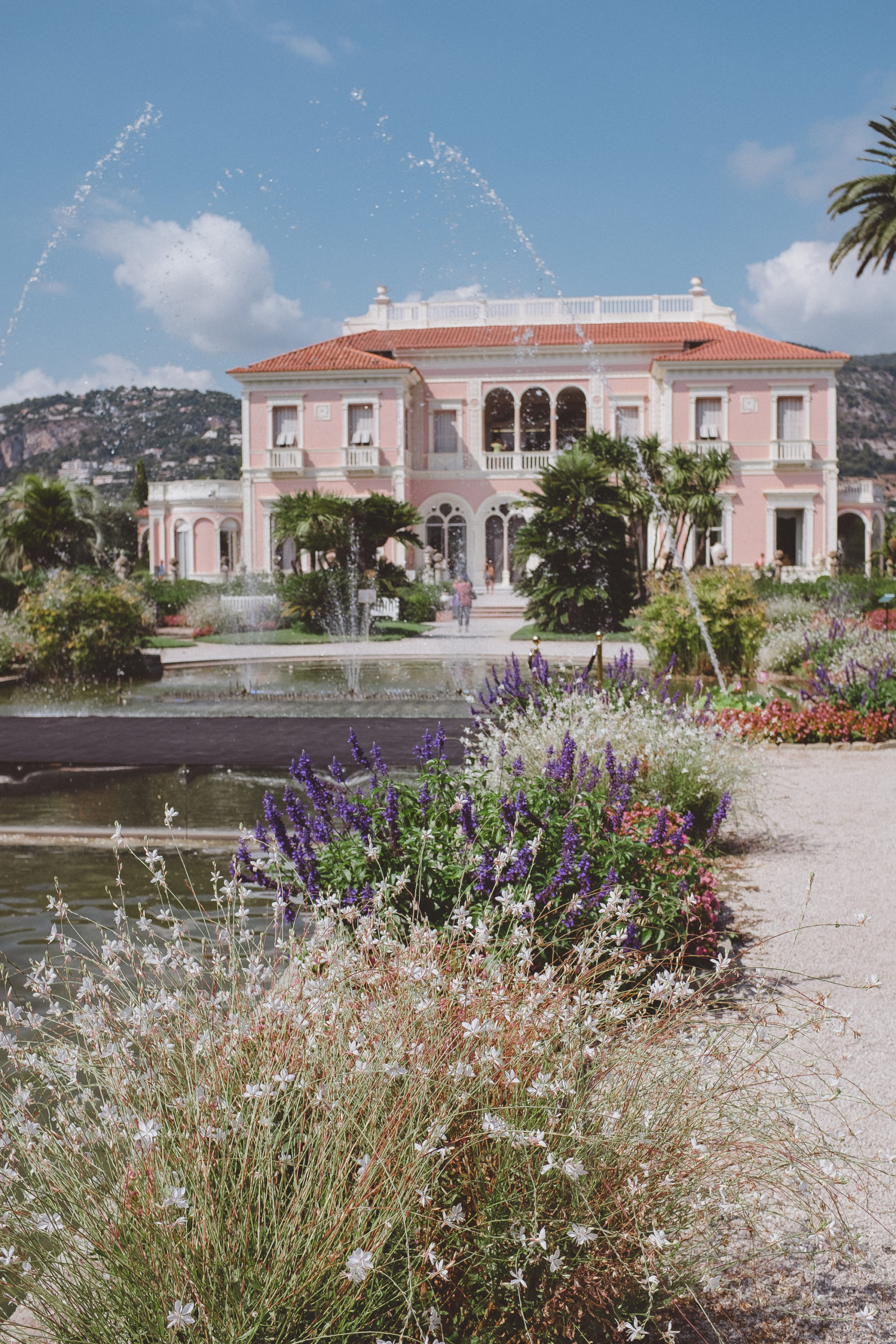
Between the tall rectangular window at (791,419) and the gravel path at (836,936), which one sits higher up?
the tall rectangular window at (791,419)

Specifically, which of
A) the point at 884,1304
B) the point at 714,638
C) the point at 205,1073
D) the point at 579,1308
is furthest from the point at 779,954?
the point at 714,638

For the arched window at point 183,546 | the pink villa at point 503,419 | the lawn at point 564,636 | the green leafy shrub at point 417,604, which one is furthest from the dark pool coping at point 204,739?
the arched window at point 183,546

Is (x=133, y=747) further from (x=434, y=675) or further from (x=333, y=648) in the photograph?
(x=333, y=648)

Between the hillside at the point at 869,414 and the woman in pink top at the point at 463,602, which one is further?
the hillside at the point at 869,414

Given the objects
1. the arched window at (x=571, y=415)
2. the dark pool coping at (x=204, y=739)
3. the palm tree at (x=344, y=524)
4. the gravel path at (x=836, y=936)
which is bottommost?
the gravel path at (x=836, y=936)

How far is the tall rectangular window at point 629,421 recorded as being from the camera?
36938mm

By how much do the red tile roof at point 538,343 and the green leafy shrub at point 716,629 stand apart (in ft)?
76.1

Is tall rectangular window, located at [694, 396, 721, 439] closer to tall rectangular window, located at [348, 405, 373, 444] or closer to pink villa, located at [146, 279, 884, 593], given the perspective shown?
pink villa, located at [146, 279, 884, 593]

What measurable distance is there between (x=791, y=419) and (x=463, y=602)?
16.7 metres

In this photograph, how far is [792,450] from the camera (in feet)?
116

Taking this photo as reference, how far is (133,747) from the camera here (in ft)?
27.6

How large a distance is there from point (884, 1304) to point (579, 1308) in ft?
2.42

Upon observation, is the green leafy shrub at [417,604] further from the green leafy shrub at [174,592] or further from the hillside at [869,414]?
the hillside at [869,414]

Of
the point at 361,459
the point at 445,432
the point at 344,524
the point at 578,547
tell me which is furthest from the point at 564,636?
the point at 445,432
